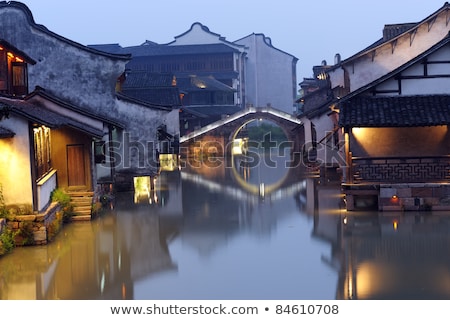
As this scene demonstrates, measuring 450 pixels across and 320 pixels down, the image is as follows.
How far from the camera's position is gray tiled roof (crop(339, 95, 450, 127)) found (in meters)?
25.5

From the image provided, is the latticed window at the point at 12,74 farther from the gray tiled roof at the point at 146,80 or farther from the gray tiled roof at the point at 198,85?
the gray tiled roof at the point at 198,85

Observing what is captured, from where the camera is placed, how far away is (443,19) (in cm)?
3650

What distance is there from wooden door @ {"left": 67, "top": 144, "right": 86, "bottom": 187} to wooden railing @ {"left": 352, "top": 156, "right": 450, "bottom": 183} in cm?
986

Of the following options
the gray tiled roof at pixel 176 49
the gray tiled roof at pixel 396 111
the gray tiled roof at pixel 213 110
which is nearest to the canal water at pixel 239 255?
the gray tiled roof at pixel 396 111

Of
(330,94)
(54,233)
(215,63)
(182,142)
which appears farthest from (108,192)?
(215,63)

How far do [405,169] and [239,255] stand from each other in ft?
31.1

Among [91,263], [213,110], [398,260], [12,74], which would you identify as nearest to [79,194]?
[12,74]

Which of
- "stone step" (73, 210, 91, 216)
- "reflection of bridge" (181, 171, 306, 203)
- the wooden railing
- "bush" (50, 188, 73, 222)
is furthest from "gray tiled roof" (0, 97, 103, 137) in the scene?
the wooden railing

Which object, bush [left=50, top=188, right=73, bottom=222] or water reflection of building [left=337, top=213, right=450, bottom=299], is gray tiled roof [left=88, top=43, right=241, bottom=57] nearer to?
bush [left=50, top=188, right=73, bottom=222]

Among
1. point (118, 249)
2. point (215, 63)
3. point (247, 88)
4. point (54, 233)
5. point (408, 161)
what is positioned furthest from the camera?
point (247, 88)

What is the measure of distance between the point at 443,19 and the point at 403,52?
2.41m

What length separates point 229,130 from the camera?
6844 centimetres

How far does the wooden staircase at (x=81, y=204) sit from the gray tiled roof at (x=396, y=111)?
905 centimetres

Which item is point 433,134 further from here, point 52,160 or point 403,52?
point 52,160
